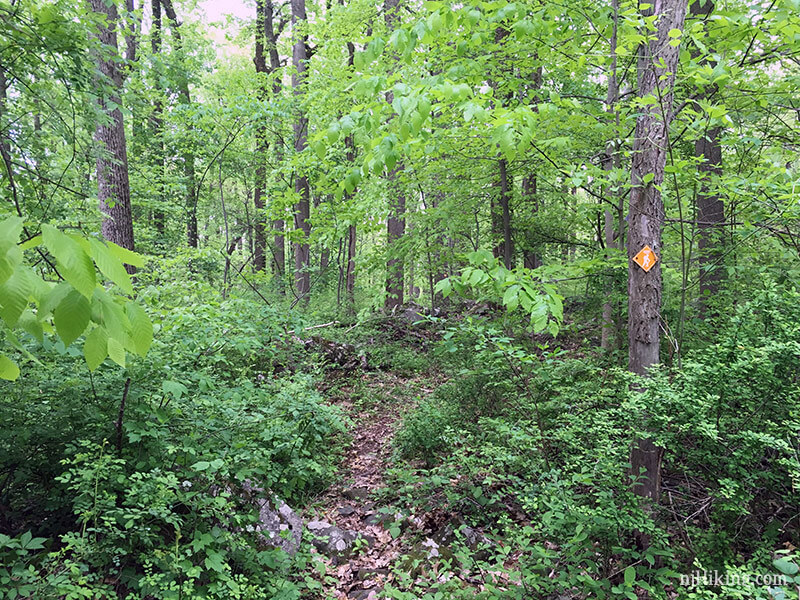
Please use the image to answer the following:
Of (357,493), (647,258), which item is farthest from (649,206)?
(357,493)

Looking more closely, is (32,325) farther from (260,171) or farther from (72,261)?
(260,171)

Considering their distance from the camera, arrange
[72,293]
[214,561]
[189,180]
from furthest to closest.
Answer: [189,180], [214,561], [72,293]

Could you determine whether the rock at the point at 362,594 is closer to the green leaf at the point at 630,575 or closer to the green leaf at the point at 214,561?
the green leaf at the point at 214,561

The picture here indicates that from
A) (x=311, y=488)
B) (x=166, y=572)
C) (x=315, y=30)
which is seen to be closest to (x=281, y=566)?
(x=166, y=572)

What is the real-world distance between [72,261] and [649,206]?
361 cm

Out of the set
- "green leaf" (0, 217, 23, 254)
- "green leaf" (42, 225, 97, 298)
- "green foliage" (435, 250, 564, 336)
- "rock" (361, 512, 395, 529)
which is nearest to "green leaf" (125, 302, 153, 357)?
"green leaf" (42, 225, 97, 298)

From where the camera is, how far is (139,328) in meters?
1.30

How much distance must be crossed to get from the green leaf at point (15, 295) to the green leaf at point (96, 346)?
→ 17 centimetres

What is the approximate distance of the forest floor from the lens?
3.43m

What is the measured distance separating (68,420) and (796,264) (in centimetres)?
703

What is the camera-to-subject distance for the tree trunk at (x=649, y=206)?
3.06 m

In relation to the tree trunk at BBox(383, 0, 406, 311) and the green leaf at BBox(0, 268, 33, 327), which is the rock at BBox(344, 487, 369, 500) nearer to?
the tree trunk at BBox(383, 0, 406, 311)

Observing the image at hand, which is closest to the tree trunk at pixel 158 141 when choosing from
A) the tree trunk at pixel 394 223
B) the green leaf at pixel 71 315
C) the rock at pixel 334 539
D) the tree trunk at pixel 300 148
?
the tree trunk at pixel 300 148

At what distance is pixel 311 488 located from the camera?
14.9ft
